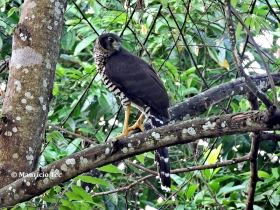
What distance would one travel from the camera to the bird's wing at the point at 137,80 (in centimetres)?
405

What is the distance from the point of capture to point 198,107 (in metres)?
3.88

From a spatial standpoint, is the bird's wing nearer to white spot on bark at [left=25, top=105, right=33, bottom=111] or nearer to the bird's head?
the bird's head

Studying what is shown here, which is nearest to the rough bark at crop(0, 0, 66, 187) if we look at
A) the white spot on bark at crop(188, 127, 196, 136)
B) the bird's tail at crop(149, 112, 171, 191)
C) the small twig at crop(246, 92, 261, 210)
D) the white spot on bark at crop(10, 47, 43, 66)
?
the white spot on bark at crop(10, 47, 43, 66)

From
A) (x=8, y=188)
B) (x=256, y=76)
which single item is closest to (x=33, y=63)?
(x=8, y=188)

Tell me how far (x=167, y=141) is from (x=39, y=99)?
0.98 metres

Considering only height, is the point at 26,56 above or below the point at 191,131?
above

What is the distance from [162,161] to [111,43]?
3.96ft

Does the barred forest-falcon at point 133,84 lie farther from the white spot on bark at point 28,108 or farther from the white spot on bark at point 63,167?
the white spot on bark at point 63,167

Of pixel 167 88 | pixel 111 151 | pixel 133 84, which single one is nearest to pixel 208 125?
pixel 111 151

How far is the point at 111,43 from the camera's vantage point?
4492 mm

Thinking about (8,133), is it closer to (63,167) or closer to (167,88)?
(63,167)

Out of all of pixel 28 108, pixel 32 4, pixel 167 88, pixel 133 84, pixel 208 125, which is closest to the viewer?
pixel 208 125

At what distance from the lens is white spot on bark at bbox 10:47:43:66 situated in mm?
3324

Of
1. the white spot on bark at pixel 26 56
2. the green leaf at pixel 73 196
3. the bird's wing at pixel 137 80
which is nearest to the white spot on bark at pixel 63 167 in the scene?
the green leaf at pixel 73 196
